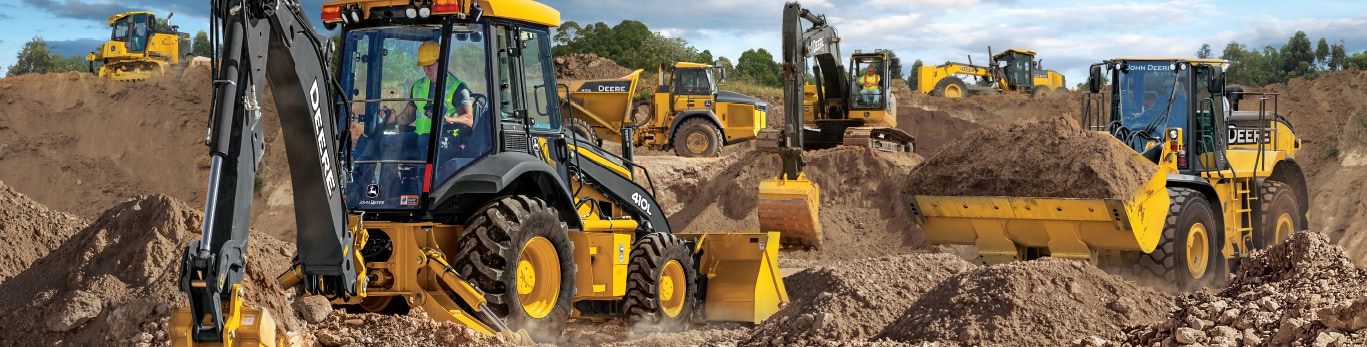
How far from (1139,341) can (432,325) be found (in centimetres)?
366

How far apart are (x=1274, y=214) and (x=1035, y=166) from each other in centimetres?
433

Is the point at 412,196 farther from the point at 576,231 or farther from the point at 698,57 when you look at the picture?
the point at 698,57

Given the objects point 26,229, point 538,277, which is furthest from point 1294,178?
point 26,229

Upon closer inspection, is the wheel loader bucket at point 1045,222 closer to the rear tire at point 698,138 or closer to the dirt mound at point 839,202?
the dirt mound at point 839,202

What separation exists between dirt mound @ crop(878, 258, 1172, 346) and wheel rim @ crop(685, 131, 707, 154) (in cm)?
1802

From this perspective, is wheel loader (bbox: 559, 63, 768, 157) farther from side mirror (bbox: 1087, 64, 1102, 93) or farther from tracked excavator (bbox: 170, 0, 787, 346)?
tracked excavator (bbox: 170, 0, 787, 346)

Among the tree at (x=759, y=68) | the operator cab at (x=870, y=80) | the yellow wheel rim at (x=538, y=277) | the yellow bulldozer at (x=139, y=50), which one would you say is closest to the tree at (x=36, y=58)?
the yellow bulldozer at (x=139, y=50)

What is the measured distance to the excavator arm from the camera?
15.2 feet

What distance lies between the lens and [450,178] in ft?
23.3

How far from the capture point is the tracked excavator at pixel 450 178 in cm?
566

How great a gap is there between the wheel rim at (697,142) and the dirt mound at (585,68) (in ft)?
38.4

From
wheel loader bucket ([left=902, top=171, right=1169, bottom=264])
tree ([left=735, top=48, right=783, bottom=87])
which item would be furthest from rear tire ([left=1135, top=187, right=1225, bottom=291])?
tree ([left=735, top=48, right=783, bottom=87])

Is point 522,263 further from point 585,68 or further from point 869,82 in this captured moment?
point 585,68

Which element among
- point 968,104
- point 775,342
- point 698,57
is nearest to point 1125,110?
point 775,342
